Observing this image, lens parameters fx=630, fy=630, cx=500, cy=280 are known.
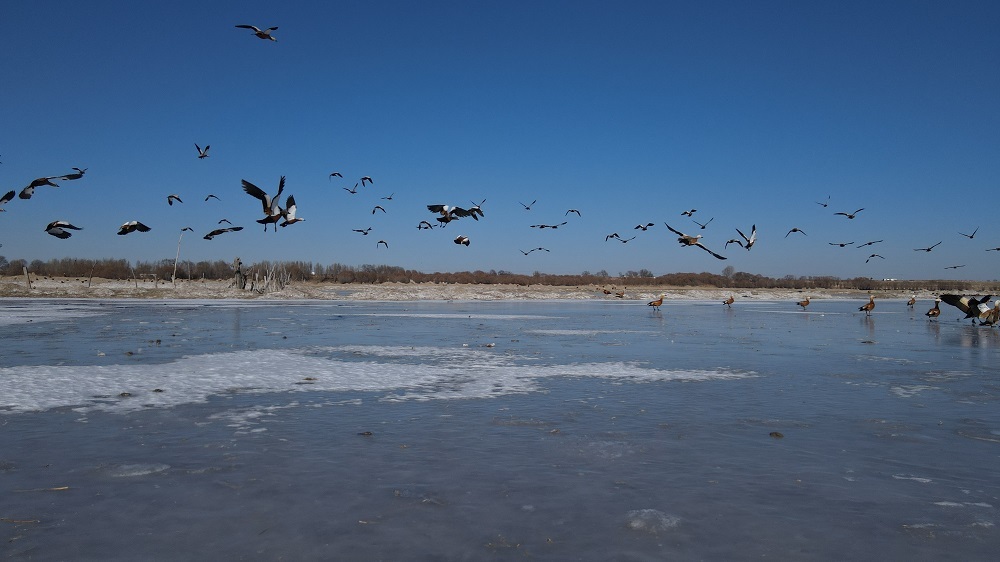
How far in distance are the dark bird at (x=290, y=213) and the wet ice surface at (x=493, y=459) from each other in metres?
3.05

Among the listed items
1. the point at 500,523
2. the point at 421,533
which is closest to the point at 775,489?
the point at 500,523

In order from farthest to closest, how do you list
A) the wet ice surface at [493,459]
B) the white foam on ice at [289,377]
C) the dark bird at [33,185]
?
the dark bird at [33,185] < the white foam on ice at [289,377] < the wet ice surface at [493,459]

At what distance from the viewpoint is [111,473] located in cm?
495

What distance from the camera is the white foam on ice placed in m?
8.01

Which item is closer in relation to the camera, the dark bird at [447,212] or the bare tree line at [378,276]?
the dark bird at [447,212]

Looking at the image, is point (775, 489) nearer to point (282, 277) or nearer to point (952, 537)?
point (952, 537)

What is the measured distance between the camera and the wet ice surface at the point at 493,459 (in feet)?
12.4

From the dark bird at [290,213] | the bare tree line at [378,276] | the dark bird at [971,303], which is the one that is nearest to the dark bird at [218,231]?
the dark bird at [290,213]

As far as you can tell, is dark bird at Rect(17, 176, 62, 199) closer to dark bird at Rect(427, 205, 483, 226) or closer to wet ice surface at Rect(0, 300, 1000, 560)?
wet ice surface at Rect(0, 300, 1000, 560)

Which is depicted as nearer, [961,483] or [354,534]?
[354,534]

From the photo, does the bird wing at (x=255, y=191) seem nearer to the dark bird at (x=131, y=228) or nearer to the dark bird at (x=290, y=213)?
the dark bird at (x=290, y=213)

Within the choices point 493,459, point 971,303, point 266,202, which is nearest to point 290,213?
point 266,202

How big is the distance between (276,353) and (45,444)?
7098mm

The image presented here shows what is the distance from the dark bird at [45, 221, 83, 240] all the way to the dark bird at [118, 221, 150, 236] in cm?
75
